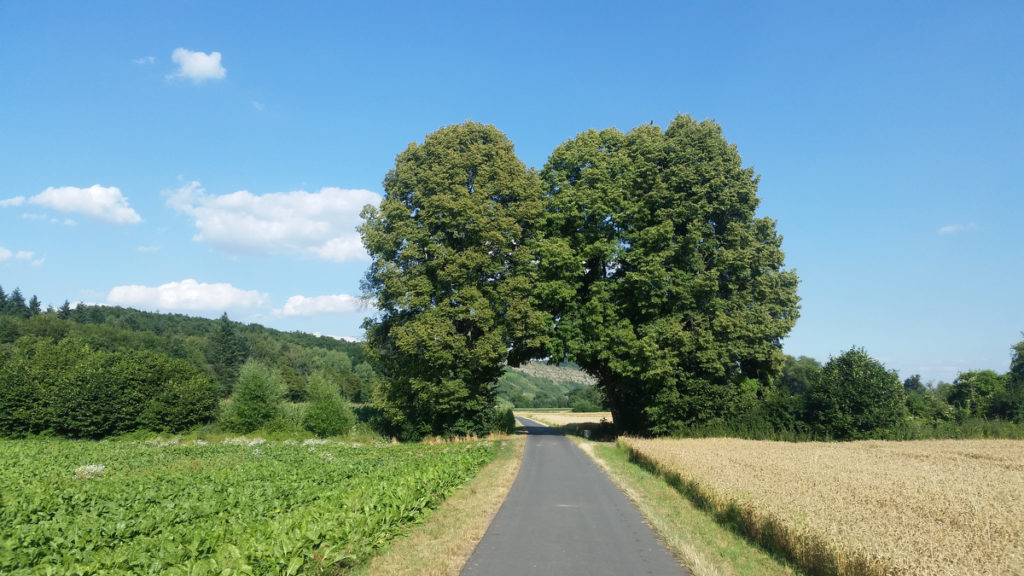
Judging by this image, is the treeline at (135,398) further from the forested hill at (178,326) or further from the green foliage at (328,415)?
the forested hill at (178,326)

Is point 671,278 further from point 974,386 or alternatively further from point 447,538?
point 974,386

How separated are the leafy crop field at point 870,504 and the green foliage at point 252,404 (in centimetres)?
3057

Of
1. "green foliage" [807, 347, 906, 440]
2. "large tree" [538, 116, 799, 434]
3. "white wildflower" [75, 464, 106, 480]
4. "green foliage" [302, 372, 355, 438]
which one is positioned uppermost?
"large tree" [538, 116, 799, 434]

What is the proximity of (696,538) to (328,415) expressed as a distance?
32.0m

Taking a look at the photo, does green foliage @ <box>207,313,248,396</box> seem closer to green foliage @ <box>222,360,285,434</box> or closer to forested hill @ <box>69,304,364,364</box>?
forested hill @ <box>69,304,364,364</box>

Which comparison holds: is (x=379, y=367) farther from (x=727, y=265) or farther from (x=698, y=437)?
(x=727, y=265)

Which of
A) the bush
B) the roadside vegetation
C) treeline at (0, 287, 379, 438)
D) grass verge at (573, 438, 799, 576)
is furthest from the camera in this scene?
treeline at (0, 287, 379, 438)

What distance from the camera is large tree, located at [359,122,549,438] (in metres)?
31.0

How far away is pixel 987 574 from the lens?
6.21 metres

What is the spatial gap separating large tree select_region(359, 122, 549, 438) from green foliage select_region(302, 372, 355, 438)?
5.88 meters

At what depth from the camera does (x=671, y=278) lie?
3225 cm

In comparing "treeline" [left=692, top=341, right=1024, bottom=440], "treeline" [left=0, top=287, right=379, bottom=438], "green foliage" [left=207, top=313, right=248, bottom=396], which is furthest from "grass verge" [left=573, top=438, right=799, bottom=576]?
"green foliage" [left=207, top=313, right=248, bottom=396]

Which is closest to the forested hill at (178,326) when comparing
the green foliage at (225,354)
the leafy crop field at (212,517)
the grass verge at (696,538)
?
the green foliage at (225,354)

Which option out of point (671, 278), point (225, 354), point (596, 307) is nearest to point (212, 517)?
point (596, 307)
